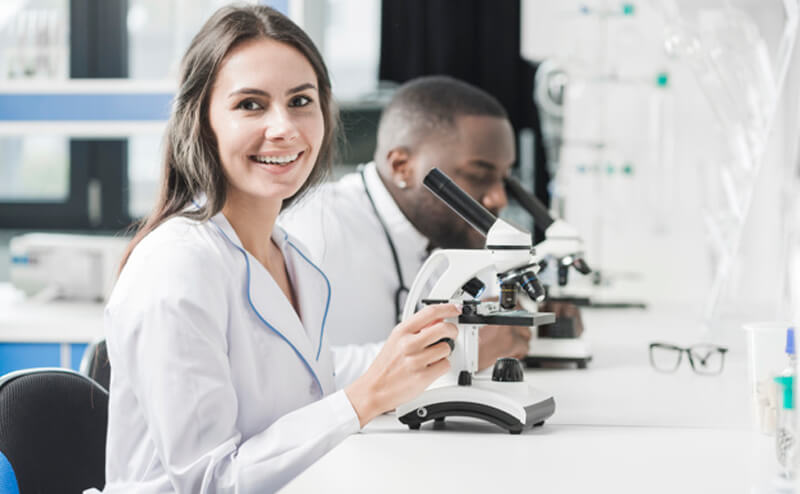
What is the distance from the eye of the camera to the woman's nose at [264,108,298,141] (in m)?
1.24

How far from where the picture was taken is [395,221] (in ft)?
7.23

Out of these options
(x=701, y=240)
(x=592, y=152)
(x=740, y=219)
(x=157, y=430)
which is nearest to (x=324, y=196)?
(x=740, y=219)

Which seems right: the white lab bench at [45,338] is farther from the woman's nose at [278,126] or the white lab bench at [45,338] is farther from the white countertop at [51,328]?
the woman's nose at [278,126]

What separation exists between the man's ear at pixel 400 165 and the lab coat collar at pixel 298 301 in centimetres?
73

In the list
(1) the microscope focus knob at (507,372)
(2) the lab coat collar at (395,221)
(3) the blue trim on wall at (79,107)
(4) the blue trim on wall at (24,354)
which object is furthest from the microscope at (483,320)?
(3) the blue trim on wall at (79,107)

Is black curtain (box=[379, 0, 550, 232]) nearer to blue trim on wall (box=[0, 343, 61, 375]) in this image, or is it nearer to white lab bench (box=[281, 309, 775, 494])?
blue trim on wall (box=[0, 343, 61, 375])

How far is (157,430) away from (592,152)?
9.16 feet

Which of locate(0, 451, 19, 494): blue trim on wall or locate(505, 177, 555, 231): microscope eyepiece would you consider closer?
locate(0, 451, 19, 494): blue trim on wall

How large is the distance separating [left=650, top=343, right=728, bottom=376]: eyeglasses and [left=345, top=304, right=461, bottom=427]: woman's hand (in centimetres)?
73

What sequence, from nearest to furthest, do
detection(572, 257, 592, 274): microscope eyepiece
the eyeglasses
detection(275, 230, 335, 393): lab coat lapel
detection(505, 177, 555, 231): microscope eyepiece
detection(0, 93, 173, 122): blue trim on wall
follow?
detection(275, 230, 335, 393): lab coat lapel, the eyeglasses, detection(572, 257, 592, 274): microscope eyepiece, detection(505, 177, 555, 231): microscope eyepiece, detection(0, 93, 173, 122): blue trim on wall

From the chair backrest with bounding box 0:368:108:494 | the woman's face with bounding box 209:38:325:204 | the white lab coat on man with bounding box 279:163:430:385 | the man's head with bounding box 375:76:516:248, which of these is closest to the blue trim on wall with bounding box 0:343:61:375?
the white lab coat on man with bounding box 279:163:430:385

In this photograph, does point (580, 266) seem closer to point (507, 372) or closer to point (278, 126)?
point (507, 372)

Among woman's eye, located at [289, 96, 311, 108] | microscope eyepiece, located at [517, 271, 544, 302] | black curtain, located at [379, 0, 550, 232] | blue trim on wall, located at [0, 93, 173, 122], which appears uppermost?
black curtain, located at [379, 0, 550, 232]

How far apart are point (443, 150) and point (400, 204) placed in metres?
0.19
